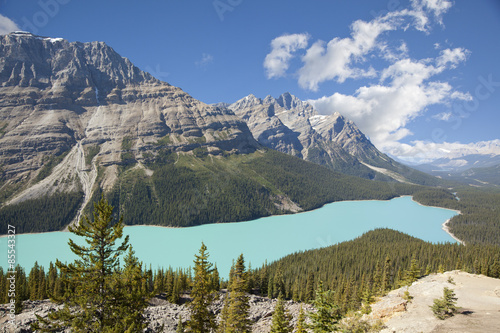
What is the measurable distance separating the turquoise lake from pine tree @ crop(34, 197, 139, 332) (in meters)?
71.9

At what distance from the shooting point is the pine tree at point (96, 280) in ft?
39.1

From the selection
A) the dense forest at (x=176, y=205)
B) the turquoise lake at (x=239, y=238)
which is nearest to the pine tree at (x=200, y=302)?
the turquoise lake at (x=239, y=238)

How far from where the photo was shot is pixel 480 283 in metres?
31.3

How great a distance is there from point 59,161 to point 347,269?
21248 cm

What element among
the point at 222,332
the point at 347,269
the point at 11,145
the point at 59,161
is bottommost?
the point at 347,269

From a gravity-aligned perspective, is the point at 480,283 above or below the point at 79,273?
below

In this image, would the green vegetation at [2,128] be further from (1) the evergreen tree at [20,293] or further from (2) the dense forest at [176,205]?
(1) the evergreen tree at [20,293]

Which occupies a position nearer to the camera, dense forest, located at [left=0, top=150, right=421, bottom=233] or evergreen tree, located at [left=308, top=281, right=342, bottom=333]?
evergreen tree, located at [left=308, top=281, right=342, bottom=333]

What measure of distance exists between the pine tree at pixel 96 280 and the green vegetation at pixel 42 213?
509 feet

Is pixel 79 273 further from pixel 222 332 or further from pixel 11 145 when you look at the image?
pixel 11 145

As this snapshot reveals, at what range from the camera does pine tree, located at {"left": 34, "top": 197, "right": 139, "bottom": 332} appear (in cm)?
1191

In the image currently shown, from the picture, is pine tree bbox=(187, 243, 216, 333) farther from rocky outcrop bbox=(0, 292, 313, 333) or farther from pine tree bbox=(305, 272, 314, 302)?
pine tree bbox=(305, 272, 314, 302)

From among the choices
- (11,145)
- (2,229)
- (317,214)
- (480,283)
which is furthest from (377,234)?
(11,145)

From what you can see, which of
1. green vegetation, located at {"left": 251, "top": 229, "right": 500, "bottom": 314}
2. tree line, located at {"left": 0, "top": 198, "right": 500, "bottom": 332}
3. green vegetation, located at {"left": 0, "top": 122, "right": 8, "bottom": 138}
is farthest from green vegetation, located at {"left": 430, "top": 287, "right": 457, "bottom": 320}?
green vegetation, located at {"left": 0, "top": 122, "right": 8, "bottom": 138}
